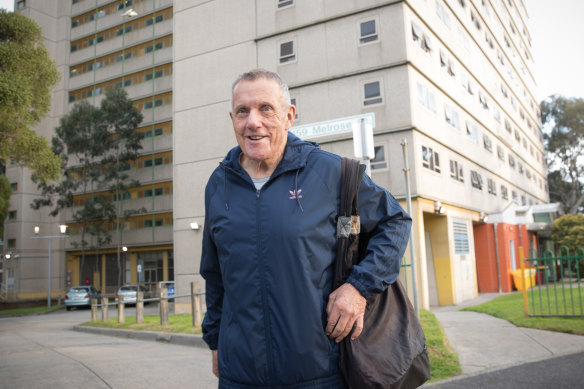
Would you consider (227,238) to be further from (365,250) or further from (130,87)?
(130,87)

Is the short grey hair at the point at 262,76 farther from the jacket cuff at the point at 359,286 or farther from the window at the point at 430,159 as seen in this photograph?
the window at the point at 430,159

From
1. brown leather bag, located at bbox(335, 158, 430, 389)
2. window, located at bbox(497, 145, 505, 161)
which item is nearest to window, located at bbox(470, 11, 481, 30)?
window, located at bbox(497, 145, 505, 161)

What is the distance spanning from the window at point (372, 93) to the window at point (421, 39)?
96.9 inches

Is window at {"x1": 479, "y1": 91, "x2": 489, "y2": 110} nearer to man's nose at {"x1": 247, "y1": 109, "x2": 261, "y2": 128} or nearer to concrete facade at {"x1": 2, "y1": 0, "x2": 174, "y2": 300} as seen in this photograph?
concrete facade at {"x1": 2, "y1": 0, "x2": 174, "y2": 300}

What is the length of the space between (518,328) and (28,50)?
17588mm

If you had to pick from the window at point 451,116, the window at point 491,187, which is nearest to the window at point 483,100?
the window at point 491,187

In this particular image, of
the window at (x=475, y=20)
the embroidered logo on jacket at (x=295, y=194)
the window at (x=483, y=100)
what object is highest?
the window at (x=475, y=20)

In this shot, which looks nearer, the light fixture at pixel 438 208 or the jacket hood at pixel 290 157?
the jacket hood at pixel 290 157

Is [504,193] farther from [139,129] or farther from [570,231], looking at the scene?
[139,129]

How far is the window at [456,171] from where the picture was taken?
21.9 metres

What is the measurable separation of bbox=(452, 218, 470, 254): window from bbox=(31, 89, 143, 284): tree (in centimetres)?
2627

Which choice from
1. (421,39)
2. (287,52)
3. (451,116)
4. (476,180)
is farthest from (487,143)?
(287,52)

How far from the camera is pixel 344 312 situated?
6.51 feet

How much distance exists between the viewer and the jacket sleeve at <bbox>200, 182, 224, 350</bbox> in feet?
8.02
